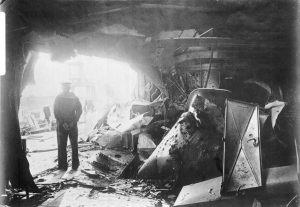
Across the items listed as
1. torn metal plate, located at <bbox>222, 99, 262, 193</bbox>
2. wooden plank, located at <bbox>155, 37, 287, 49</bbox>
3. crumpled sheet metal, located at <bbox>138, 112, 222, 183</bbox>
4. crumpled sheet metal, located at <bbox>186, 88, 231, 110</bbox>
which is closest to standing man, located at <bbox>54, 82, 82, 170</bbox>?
crumpled sheet metal, located at <bbox>138, 112, 222, 183</bbox>

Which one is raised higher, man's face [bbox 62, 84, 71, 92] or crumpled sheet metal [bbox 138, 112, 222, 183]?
man's face [bbox 62, 84, 71, 92]

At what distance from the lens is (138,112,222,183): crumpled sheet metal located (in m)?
4.50

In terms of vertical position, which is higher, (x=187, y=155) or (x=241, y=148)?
(x=241, y=148)

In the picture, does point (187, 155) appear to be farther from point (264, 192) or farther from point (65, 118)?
point (65, 118)

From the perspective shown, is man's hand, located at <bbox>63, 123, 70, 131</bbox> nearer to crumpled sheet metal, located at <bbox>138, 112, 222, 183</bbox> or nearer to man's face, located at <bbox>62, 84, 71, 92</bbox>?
man's face, located at <bbox>62, 84, 71, 92</bbox>

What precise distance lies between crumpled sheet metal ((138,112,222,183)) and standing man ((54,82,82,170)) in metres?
1.96

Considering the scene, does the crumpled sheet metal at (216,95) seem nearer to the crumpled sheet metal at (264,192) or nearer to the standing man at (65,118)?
the crumpled sheet metal at (264,192)

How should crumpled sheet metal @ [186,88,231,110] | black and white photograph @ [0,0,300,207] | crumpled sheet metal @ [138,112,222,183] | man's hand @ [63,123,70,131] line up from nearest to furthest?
black and white photograph @ [0,0,300,207]
crumpled sheet metal @ [138,112,222,183]
crumpled sheet metal @ [186,88,231,110]
man's hand @ [63,123,70,131]

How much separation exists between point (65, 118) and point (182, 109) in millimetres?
3120

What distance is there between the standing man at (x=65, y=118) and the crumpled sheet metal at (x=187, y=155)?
1.96 meters

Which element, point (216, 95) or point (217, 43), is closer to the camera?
point (217, 43)

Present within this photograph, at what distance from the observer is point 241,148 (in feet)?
13.0

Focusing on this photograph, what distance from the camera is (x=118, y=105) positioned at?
10219mm

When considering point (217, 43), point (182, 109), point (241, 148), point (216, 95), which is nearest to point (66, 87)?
point (182, 109)
